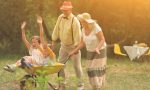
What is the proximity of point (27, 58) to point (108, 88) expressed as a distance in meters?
2.48

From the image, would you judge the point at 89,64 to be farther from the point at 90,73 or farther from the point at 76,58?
the point at 76,58

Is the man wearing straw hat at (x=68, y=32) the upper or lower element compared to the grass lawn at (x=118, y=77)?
upper

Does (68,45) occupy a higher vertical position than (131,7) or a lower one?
lower

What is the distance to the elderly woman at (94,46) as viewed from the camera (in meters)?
8.87


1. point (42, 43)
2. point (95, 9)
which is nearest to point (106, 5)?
point (95, 9)

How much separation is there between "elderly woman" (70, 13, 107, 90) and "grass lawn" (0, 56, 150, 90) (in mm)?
452

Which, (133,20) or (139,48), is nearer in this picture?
(139,48)

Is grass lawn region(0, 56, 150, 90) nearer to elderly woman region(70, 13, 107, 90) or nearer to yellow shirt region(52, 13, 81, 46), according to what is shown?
elderly woman region(70, 13, 107, 90)

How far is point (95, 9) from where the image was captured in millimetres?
15820

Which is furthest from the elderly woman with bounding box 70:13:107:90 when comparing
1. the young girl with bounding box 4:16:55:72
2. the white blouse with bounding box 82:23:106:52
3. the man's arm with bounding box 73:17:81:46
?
the young girl with bounding box 4:16:55:72

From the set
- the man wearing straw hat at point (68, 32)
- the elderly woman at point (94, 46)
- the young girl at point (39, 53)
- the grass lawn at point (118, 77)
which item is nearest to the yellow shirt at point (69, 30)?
the man wearing straw hat at point (68, 32)

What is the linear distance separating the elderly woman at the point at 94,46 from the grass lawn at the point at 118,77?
17.8 inches

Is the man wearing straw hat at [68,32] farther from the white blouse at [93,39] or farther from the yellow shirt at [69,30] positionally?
the white blouse at [93,39]

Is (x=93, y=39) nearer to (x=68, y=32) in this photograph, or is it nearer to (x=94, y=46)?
(x=94, y=46)
